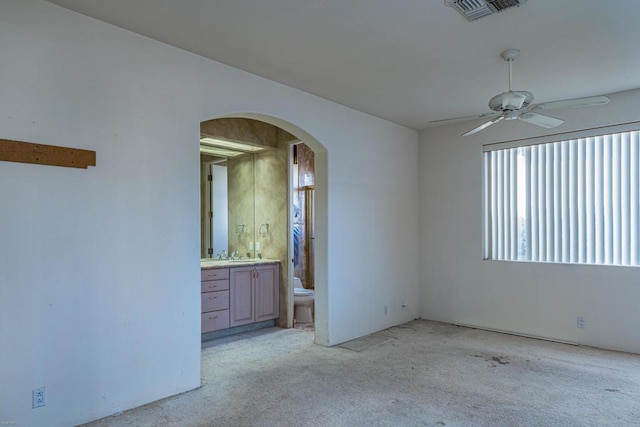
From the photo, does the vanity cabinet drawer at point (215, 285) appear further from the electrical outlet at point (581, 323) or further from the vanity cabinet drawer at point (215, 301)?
the electrical outlet at point (581, 323)

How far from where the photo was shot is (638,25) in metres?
2.80

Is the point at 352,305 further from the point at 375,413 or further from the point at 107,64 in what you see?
the point at 107,64

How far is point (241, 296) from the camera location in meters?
5.00

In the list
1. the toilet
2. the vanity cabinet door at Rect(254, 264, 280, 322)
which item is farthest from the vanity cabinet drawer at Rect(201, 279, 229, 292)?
the toilet

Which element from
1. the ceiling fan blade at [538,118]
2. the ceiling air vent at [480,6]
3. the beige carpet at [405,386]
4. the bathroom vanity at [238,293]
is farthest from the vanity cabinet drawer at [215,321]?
the ceiling air vent at [480,6]

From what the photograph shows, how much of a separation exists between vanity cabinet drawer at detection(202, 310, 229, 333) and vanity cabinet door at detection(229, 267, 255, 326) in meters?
0.07

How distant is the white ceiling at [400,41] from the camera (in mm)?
2588

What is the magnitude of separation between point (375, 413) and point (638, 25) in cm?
328

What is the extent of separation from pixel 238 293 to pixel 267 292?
18.4 inches

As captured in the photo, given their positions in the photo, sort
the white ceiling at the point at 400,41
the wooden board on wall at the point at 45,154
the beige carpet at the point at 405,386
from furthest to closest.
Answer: the beige carpet at the point at 405,386, the white ceiling at the point at 400,41, the wooden board on wall at the point at 45,154

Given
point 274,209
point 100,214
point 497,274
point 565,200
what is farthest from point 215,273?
point 565,200

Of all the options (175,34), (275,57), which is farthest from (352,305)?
(175,34)

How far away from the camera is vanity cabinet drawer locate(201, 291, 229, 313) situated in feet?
15.2

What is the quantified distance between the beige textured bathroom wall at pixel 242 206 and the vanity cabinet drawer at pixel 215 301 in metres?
1.06
